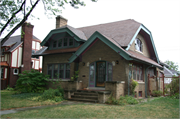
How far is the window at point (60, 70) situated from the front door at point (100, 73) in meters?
3.54

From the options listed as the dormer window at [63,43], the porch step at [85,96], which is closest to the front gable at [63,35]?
the dormer window at [63,43]

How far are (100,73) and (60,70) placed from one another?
192 inches

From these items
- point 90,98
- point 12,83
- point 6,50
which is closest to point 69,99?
point 90,98

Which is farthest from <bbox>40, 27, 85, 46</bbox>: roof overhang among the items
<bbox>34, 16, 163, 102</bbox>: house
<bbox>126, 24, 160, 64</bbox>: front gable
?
<bbox>126, 24, 160, 64</bbox>: front gable

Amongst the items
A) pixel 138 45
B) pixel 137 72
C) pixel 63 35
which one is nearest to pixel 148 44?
pixel 138 45

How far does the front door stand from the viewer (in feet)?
43.6

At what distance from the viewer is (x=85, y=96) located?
1173 cm

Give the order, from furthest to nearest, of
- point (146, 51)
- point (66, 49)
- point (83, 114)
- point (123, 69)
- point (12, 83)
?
point (12, 83)
point (146, 51)
point (66, 49)
point (123, 69)
point (83, 114)

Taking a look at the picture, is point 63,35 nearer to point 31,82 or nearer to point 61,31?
point 61,31

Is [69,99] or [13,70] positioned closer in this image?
[69,99]

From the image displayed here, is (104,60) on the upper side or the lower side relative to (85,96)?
upper

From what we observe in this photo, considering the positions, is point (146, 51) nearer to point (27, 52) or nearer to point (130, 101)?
point (130, 101)

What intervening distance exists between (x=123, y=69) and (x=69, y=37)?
22.9 feet

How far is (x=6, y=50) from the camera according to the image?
25203 mm
